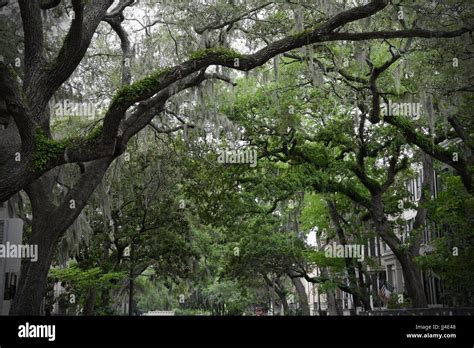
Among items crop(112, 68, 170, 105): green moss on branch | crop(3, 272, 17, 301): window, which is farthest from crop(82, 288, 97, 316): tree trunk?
crop(112, 68, 170, 105): green moss on branch

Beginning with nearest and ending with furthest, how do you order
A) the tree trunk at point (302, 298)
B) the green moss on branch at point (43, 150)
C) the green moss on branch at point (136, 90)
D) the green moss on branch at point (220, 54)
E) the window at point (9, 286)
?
1. the green moss on branch at point (43, 150)
2. the green moss on branch at point (136, 90)
3. the green moss on branch at point (220, 54)
4. the window at point (9, 286)
5. the tree trunk at point (302, 298)

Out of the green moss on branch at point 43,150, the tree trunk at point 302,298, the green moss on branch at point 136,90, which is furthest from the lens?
the tree trunk at point 302,298

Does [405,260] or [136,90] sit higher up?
[136,90]

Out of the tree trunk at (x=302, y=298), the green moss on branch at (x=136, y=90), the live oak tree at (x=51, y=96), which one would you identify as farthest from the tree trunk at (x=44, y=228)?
the tree trunk at (x=302, y=298)

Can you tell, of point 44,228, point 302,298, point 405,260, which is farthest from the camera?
point 302,298

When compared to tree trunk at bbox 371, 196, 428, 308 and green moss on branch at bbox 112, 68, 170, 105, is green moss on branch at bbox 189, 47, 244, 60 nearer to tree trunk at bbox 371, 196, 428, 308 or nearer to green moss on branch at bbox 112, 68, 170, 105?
green moss on branch at bbox 112, 68, 170, 105

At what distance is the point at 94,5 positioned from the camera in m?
14.7

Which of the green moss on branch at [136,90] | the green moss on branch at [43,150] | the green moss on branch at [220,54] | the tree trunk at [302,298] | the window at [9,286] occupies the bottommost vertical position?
the tree trunk at [302,298]

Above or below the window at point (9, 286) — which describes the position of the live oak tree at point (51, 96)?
above

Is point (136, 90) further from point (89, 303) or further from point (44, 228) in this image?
point (89, 303)

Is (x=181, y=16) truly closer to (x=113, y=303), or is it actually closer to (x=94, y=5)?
(x=94, y=5)

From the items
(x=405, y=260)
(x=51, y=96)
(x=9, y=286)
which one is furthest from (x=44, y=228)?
(x=405, y=260)

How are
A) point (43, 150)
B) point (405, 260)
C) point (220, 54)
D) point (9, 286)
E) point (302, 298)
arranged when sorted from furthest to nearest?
point (302, 298) < point (9, 286) < point (405, 260) < point (220, 54) < point (43, 150)

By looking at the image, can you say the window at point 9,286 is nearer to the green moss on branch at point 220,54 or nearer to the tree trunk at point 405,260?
the green moss on branch at point 220,54
